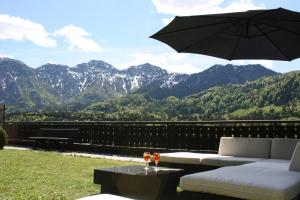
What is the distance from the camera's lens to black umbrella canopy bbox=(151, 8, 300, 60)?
6062 mm

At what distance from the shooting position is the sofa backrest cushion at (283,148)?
19.9ft

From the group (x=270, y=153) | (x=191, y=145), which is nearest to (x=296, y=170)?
(x=270, y=153)

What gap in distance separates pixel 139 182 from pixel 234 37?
3168mm

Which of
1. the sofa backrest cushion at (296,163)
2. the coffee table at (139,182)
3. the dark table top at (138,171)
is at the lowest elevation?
the coffee table at (139,182)

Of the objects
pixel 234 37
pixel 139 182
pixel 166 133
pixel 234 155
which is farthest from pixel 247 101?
pixel 139 182

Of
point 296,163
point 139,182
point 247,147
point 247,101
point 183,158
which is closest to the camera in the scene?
point 296,163

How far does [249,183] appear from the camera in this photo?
13.2 ft

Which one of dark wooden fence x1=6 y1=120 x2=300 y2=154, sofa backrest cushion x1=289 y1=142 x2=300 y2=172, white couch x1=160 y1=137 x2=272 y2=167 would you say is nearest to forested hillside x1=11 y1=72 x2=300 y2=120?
dark wooden fence x1=6 y1=120 x2=300 y2=154

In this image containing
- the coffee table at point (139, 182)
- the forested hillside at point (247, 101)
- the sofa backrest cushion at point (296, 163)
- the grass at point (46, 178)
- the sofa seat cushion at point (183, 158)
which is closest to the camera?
the sofa backrest cushion at point (296, 163)

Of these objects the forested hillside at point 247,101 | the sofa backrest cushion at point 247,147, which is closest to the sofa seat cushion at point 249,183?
the sofa backrest cushion at point 247,147

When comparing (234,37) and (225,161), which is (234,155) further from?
(234,37)

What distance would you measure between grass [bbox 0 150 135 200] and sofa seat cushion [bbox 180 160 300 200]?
1662mm

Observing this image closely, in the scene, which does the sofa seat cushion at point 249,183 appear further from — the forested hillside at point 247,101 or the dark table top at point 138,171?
the forested hillside at point 247,101

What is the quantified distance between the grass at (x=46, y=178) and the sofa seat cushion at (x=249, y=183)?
5.45 feet
